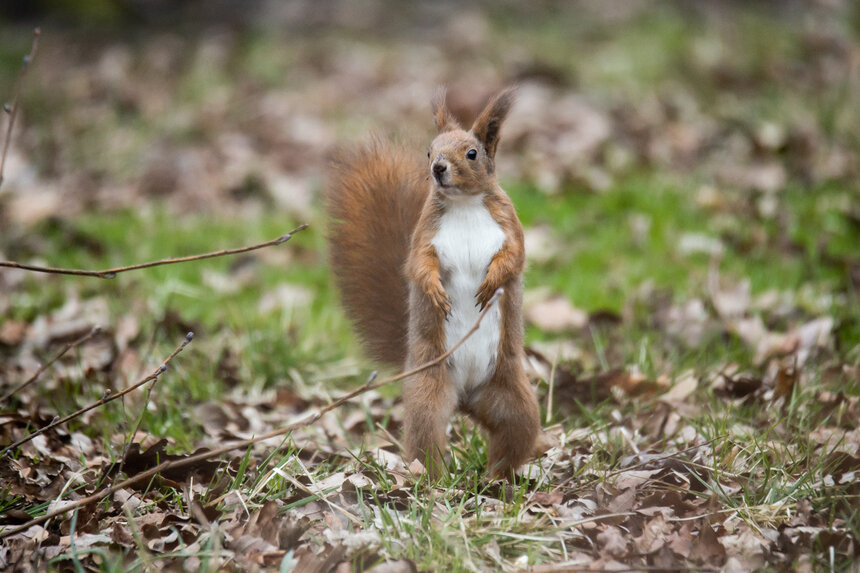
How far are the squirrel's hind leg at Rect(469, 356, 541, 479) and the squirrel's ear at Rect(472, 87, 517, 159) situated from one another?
22.2 inches

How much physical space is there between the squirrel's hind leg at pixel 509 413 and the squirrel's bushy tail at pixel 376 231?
38 centimetres

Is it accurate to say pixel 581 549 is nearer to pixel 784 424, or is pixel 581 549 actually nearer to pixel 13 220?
pixel 784 424

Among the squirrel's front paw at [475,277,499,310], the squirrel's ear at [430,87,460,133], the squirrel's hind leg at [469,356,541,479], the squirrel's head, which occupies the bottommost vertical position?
the squirrel's hind leg at [469,356,541,479]

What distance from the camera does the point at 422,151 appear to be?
2.78m

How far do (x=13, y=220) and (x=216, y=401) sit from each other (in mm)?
2721

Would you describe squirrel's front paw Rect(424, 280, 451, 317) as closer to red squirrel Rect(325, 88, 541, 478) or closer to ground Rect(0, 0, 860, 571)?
red squirrel Rect(325, 88, 541, 478)

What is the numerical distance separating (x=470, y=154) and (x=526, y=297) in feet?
6.59

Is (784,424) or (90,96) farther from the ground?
(90,96)

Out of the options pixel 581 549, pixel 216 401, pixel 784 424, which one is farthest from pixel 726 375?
pixel 216 401

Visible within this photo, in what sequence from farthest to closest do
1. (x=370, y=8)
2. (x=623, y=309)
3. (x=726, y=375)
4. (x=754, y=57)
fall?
1. (x=370, y=8)
2. (x=754, y=57)
3. (x=623, y=309)
4. (x=726, y=375)

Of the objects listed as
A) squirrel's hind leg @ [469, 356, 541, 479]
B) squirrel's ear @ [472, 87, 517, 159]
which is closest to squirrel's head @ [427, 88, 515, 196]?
squirrel's ear @ [472, 87, 517, 159]

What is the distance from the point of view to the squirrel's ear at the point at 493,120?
7.54ft

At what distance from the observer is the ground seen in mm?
2262

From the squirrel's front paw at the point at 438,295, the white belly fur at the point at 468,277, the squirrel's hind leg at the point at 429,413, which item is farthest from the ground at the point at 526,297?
the squirrel's front paw at the point at 438,295
